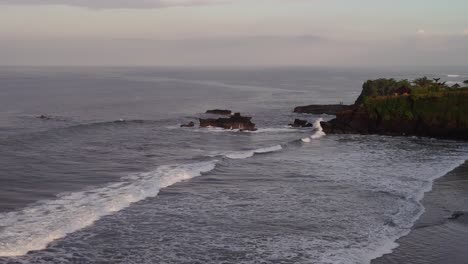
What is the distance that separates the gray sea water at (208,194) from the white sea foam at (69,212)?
50 millimetres

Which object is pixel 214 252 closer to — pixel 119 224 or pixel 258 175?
pixel 119 224

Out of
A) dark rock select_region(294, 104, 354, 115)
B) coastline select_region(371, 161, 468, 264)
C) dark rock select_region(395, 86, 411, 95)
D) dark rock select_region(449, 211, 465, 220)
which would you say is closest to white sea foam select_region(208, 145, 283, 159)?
coastline select_region(371, 161, 468, 264)

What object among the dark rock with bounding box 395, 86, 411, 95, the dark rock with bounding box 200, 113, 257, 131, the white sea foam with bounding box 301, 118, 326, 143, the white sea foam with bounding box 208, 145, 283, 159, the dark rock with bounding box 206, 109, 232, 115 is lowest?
the white sea foam with bounding box 208, 145, 283, 159

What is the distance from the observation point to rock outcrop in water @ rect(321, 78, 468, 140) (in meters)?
49.8

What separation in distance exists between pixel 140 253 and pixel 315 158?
73.3ft

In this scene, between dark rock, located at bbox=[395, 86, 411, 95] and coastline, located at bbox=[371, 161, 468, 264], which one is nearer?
coastline, located at bbox=[371, 161, 468, 264]

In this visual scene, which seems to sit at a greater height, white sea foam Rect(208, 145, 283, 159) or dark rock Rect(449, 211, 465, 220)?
white sea foam Rect(208, 145, 283, 159)

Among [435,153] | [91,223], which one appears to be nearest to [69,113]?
[435,153]

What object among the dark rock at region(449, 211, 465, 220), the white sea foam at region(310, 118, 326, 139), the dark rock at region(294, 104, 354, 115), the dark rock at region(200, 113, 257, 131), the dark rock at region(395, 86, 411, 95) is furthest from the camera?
the dark rock at region(294, 104, 354, 115)

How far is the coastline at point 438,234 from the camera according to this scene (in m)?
18.4

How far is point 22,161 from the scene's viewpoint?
3559 cm

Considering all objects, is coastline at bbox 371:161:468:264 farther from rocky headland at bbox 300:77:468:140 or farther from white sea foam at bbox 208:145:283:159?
rocky headland at bbox 300:77:468:140

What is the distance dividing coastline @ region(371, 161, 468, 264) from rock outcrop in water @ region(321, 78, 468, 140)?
2178cm

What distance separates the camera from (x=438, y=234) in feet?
69.3
